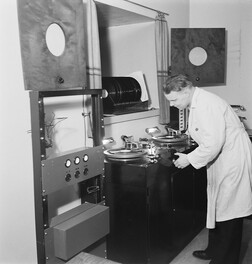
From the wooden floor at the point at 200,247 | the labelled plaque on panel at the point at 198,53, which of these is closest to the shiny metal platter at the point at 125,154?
the wooden floor at the point at 200,247

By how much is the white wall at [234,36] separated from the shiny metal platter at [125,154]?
1.89 meters

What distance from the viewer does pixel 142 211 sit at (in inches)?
89.2

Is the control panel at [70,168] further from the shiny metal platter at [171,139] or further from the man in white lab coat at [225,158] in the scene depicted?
the shiny metal platter at [171,139]

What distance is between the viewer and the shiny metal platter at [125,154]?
237cm

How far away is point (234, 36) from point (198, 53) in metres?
0.68

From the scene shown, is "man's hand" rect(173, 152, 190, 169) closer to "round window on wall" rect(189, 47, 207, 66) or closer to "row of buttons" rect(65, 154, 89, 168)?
"row of buttons" rect(65, 154, 89, 168)

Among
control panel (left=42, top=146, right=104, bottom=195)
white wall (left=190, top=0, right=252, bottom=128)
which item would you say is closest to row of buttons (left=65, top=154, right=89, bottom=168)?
control panel (left=42, top=146, right=104, bottom=195)

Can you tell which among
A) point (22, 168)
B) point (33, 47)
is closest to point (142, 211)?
point (22, 168)

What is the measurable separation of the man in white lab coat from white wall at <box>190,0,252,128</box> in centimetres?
180

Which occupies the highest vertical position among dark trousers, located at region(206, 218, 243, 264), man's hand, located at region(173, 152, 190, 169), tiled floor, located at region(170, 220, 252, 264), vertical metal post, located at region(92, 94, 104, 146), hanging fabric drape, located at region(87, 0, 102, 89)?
hanging fabric drape, located at region(87, 0, 102, 89)

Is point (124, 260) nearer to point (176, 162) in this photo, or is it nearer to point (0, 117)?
point (176, 162)

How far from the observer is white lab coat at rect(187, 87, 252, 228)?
2.19m

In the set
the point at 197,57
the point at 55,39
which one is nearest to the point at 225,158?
the point at 55,39

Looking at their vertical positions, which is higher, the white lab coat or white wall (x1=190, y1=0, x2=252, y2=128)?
white wall (x1=190, y1=0, x2=252, y2=128)
